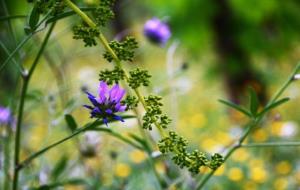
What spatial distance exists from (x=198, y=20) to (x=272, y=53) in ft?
1.96

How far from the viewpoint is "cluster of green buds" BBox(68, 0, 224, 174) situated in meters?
0.69

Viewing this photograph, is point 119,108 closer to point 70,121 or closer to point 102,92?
point 102,92

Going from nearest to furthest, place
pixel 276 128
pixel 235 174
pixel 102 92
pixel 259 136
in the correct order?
pixel 102 92
pixel 235 174
pixel 259 136
pixel 276 128

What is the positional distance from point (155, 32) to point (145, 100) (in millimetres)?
1194

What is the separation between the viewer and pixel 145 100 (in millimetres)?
708

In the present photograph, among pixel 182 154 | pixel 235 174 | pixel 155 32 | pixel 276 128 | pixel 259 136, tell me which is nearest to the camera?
pixel 182 154

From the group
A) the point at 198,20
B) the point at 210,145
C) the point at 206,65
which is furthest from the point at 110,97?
the point at 206,65

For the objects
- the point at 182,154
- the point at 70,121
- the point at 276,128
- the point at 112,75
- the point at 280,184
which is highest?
the point at 276,128

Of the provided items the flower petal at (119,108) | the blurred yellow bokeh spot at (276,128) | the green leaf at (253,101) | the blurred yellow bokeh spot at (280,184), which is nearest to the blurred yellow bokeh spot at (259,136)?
the blurred yellow bokeh spot at (276,128)

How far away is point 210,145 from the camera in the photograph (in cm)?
304

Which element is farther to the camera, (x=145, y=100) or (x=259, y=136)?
(x=259, y=136)

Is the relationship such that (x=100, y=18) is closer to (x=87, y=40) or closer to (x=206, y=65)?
(x=87, y=40)

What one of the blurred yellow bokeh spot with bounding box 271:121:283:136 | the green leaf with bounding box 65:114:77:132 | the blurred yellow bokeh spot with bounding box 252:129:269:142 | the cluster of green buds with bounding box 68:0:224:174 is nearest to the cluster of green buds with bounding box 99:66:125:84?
the cluster of green buds with bounding box 68:0:224:174

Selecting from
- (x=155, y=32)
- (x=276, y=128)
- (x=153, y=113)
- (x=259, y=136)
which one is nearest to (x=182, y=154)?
(x=153, y=113)
